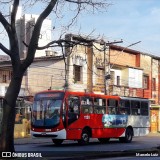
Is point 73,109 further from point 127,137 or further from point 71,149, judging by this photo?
point 127,137

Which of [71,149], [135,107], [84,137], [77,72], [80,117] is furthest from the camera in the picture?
[77,72]

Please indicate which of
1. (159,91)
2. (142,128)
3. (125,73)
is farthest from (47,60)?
(159,91)

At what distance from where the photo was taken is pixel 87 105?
90.7 ft

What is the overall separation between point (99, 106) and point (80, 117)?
2402 millimetres

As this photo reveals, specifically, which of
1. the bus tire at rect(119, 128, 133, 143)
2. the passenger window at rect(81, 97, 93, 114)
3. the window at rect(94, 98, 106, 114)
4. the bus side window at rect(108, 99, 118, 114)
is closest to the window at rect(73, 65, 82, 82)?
the bus tire at rect(119, 128, 133, 143)

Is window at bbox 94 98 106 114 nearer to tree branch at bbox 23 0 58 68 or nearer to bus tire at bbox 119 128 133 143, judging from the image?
bus tire at bbox 119 128 133 143

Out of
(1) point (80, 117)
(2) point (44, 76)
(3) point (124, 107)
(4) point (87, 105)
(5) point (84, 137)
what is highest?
(2) point (44, 76)

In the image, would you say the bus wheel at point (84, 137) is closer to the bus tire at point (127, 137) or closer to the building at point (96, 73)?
the bus tire at point (127, 137)

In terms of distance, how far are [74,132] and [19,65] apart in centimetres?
1133

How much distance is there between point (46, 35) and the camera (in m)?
18.0

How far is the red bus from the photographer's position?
1021 inches

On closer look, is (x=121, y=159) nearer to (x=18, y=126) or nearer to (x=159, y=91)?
(x=18, y=126)

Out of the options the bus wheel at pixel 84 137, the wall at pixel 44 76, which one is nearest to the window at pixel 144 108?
the bus wheel at pixel 84 137

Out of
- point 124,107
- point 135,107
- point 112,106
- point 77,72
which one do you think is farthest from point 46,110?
point 77,72
